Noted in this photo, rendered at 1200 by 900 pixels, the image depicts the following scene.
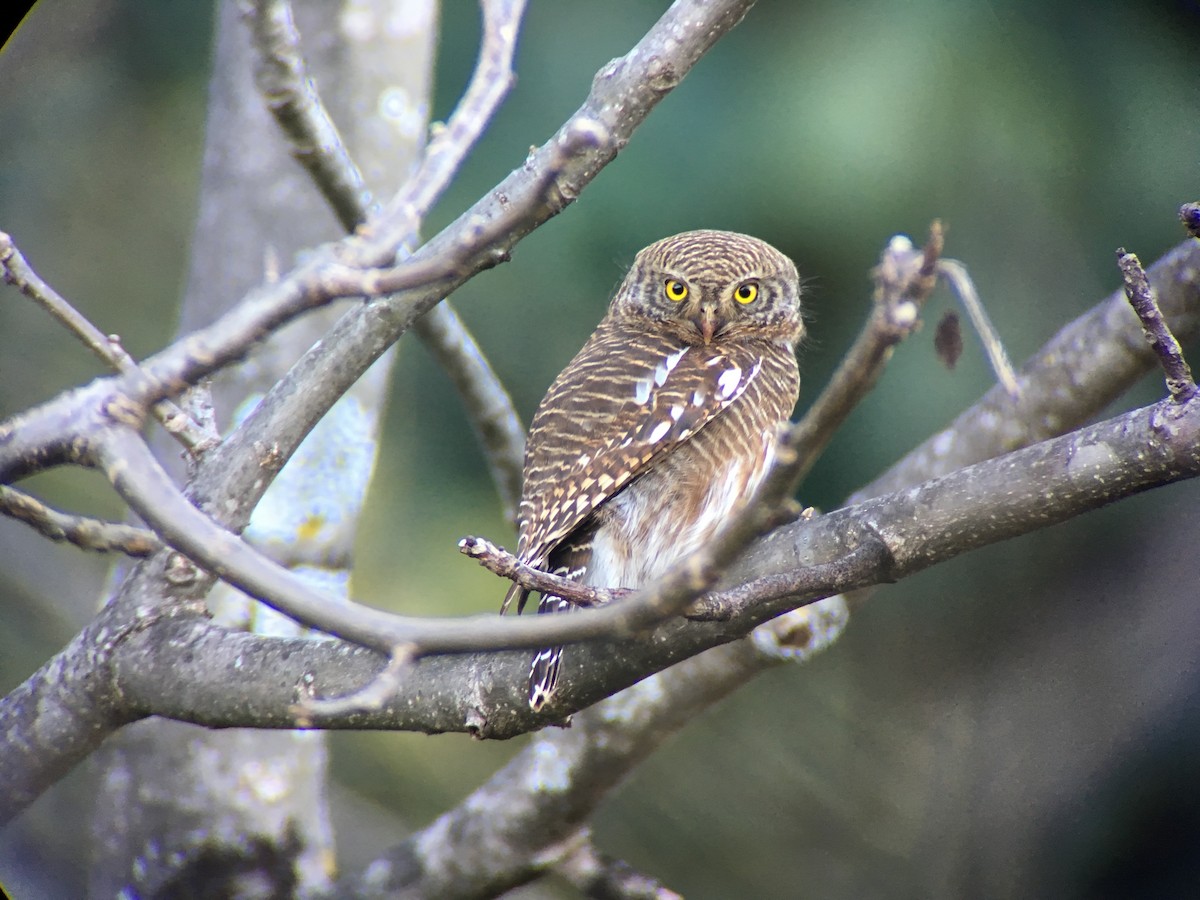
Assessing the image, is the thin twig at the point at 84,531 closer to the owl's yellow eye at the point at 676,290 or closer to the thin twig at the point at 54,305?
the thin twig at the point at 54,305

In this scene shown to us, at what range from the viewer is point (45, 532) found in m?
1.86

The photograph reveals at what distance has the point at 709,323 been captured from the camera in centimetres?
248

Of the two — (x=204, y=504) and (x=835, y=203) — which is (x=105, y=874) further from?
(x=835, y=203)

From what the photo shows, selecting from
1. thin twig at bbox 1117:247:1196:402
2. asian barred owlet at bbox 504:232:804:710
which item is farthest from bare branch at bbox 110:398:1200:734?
asian barred owlet at bbox 504:232:804:710

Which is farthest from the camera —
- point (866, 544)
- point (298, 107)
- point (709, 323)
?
point (709, 323)

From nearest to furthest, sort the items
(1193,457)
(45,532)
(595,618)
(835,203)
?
1. (595,618)
2. (1193,457)
3. (45,532)
4. (835,203)

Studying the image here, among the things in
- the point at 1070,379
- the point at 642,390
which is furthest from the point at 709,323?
the point at 1070,379

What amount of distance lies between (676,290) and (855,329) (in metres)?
0.51

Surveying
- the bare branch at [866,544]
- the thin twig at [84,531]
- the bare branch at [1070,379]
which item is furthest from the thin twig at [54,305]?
the bare branch at [1070,379]

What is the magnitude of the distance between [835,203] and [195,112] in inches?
89.8

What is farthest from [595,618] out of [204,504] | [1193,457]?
[204,504]

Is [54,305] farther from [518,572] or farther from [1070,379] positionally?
[1070,379]

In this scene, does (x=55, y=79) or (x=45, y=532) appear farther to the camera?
(x=55, y=79)

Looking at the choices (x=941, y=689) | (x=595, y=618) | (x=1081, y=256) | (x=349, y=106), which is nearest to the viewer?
(x=595, y=618)
